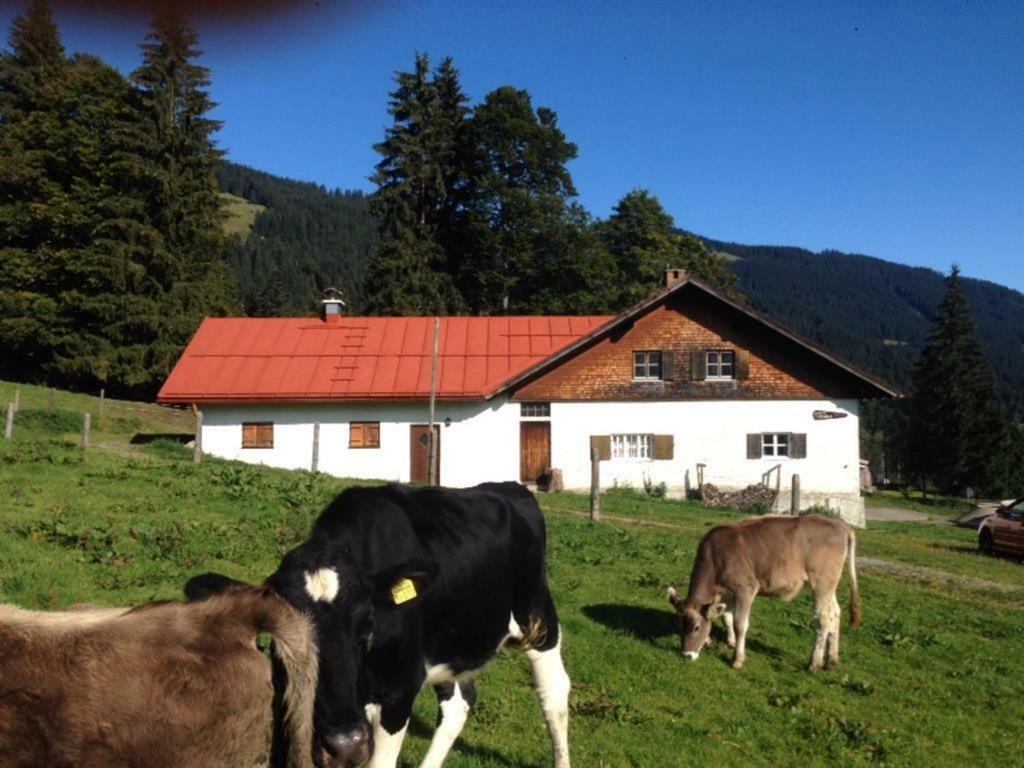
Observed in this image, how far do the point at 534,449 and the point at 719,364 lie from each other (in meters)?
6.84

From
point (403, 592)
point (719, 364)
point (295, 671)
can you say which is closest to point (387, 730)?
point (403, 592)

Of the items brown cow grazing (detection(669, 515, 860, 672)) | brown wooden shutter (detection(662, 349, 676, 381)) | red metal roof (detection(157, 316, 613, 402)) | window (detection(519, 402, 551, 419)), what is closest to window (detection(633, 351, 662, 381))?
brown wooden shutter (detection(662, 349, 676, 381))

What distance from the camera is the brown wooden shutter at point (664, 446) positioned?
92.1 ft

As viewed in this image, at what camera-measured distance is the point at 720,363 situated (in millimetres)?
28719

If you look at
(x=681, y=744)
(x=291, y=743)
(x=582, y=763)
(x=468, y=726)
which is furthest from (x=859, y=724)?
(x=291, y=743)

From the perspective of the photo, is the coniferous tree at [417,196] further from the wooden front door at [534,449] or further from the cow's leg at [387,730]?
the cow's leg at [387,730]

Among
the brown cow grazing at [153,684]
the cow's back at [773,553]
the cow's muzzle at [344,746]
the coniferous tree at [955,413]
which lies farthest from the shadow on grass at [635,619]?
the coniferous tree at [955,413]

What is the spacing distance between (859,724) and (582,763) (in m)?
2.79

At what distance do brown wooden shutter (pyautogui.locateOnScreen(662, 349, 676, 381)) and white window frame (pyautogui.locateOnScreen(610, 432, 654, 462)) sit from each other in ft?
6.68

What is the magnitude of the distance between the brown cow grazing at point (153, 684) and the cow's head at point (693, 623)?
6983 mm

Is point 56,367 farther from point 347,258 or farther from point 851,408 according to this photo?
point 347,258

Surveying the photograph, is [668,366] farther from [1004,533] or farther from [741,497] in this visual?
[1004,533]

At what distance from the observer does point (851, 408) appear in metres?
28.1

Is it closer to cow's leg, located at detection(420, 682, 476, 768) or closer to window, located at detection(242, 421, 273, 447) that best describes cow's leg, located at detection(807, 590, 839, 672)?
cow's leg, located at detection(420, 682, 476, 768)
